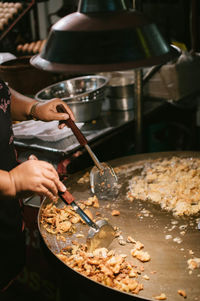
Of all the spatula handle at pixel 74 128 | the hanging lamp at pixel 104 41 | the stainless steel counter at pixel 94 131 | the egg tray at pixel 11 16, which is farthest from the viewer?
the egg tray at pixel 11 16

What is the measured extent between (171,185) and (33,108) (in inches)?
38.9

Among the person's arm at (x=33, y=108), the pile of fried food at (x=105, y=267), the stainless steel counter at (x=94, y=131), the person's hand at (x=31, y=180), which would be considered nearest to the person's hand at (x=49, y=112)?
the person's arm at (x=33, y=108)

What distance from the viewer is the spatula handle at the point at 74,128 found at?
194cm

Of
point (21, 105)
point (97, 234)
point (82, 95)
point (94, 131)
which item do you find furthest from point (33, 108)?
point (97, 234)

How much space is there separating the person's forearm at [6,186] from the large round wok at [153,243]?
0.36 meters

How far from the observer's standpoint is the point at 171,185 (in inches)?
84.6

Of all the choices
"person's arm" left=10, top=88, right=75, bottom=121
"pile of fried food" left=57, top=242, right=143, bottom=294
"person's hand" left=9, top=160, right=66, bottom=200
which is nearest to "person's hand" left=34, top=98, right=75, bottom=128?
"person's arm" left=10, top=88, right=75, bottom=121

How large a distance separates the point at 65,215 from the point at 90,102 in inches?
43.6

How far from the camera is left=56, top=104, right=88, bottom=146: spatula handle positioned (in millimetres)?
1944

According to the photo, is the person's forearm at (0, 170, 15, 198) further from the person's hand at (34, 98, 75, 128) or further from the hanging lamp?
the person's hand at (34, 98, 75, 128)

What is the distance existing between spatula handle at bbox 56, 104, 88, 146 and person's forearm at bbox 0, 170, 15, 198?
58cm

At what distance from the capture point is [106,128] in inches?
112

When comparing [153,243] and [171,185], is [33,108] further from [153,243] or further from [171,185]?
[153,243]

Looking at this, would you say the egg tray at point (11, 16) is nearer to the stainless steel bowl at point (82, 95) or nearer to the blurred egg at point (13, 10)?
the blurred egg at point (13, 10)
